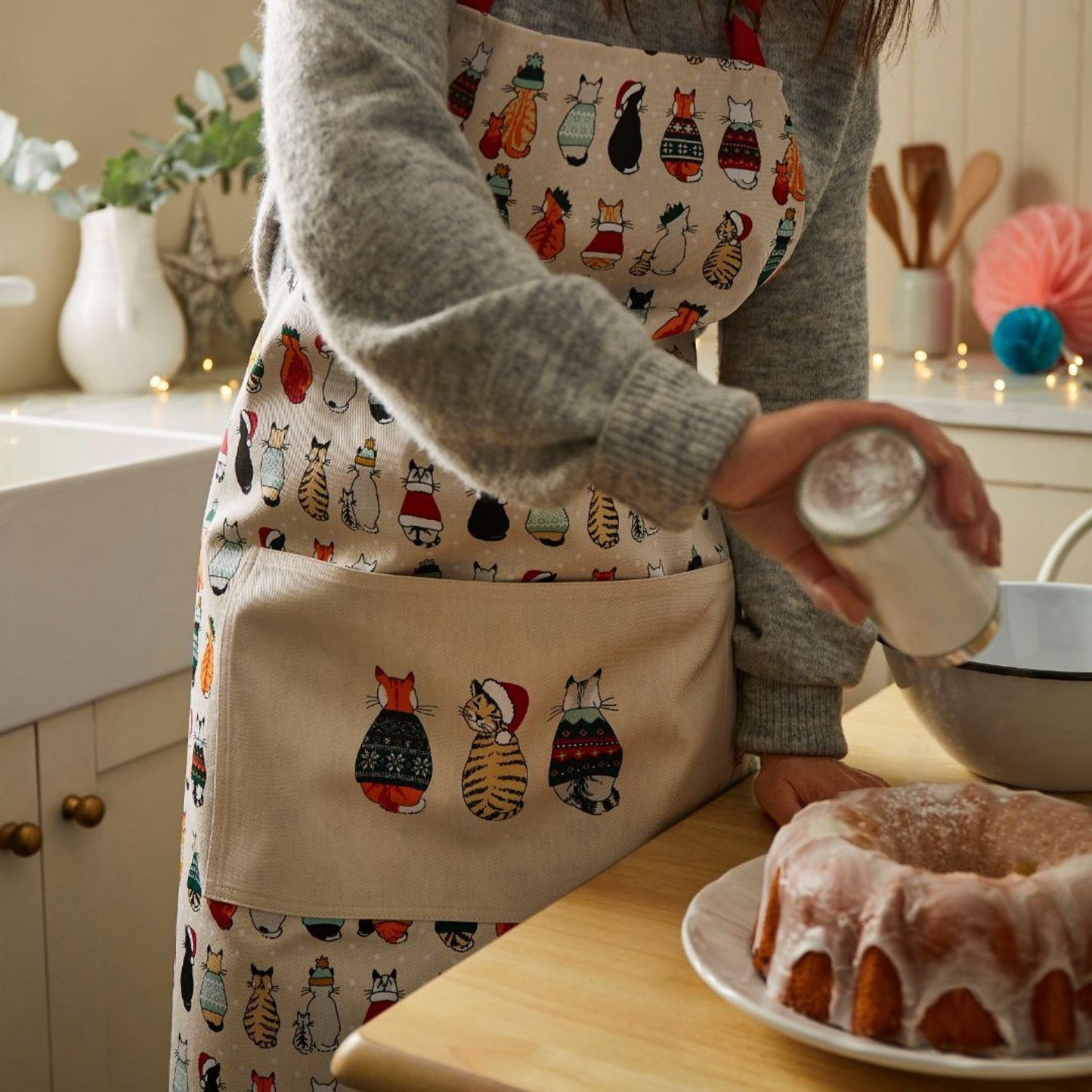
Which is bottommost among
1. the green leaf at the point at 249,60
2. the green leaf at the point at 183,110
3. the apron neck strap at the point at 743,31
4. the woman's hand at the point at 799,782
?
the woman's hand at the point at 799,782

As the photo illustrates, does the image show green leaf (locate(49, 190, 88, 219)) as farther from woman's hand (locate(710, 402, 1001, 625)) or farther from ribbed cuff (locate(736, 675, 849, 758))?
woman's hand (locate(710, 402, 1001, 625))

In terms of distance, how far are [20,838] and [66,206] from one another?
0.93 metres

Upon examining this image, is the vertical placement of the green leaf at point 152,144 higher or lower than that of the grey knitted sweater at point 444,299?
higher

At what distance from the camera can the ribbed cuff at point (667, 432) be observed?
518 millimetres

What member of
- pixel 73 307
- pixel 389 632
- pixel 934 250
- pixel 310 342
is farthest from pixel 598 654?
pixel 934 250

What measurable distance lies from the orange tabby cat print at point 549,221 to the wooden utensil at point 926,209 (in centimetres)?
195

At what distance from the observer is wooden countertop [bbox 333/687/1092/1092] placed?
554 mm

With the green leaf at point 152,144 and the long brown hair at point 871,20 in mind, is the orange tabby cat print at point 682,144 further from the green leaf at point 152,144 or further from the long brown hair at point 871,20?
the green leaf at point 152,144

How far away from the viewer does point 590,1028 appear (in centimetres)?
59

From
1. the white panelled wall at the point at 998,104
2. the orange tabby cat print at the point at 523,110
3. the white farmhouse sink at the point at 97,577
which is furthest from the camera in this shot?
the white panelled wall at the point at 998,104

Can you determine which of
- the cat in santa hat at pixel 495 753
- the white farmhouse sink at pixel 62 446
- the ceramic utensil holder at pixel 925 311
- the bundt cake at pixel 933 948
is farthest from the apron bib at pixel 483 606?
the ceramic utensil holder at pixel 925 311

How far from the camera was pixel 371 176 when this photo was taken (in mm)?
564

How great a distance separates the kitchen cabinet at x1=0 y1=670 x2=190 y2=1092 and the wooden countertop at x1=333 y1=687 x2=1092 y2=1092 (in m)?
0.87

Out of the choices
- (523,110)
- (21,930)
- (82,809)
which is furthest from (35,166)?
(523,110)
